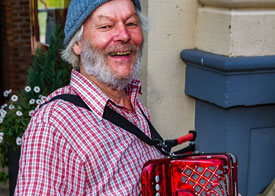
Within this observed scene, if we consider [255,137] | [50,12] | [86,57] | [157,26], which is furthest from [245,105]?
[50,12]

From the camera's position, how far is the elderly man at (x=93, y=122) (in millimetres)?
1674

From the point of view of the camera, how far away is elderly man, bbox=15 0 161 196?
5.49 feet

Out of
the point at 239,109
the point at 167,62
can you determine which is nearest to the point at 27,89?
the point at 167,62

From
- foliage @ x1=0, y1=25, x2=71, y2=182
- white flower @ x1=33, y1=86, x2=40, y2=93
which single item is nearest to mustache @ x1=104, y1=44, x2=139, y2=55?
foliage @ x1=0, y1=25, x2=71, y2=182

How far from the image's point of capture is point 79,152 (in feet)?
5.69

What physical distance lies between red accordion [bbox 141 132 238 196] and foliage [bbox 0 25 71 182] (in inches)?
78.5

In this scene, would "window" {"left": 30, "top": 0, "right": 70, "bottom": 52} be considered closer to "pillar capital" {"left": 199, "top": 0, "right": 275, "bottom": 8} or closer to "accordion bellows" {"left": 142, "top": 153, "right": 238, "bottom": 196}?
"pillar capital" {"left": 199, "top": 0, "right": 275, "bottom": 8}

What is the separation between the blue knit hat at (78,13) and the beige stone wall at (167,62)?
1345mm

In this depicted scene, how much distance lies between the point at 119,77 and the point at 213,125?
4.95 feet

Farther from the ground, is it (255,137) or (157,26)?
(157,26)

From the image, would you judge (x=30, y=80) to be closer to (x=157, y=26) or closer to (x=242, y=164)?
(x=157, y=26)

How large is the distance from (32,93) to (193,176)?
2341 millimetres

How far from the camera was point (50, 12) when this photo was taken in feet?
20.9

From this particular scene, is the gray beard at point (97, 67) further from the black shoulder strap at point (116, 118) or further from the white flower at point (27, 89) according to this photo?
the white flower at point (27, 89)
